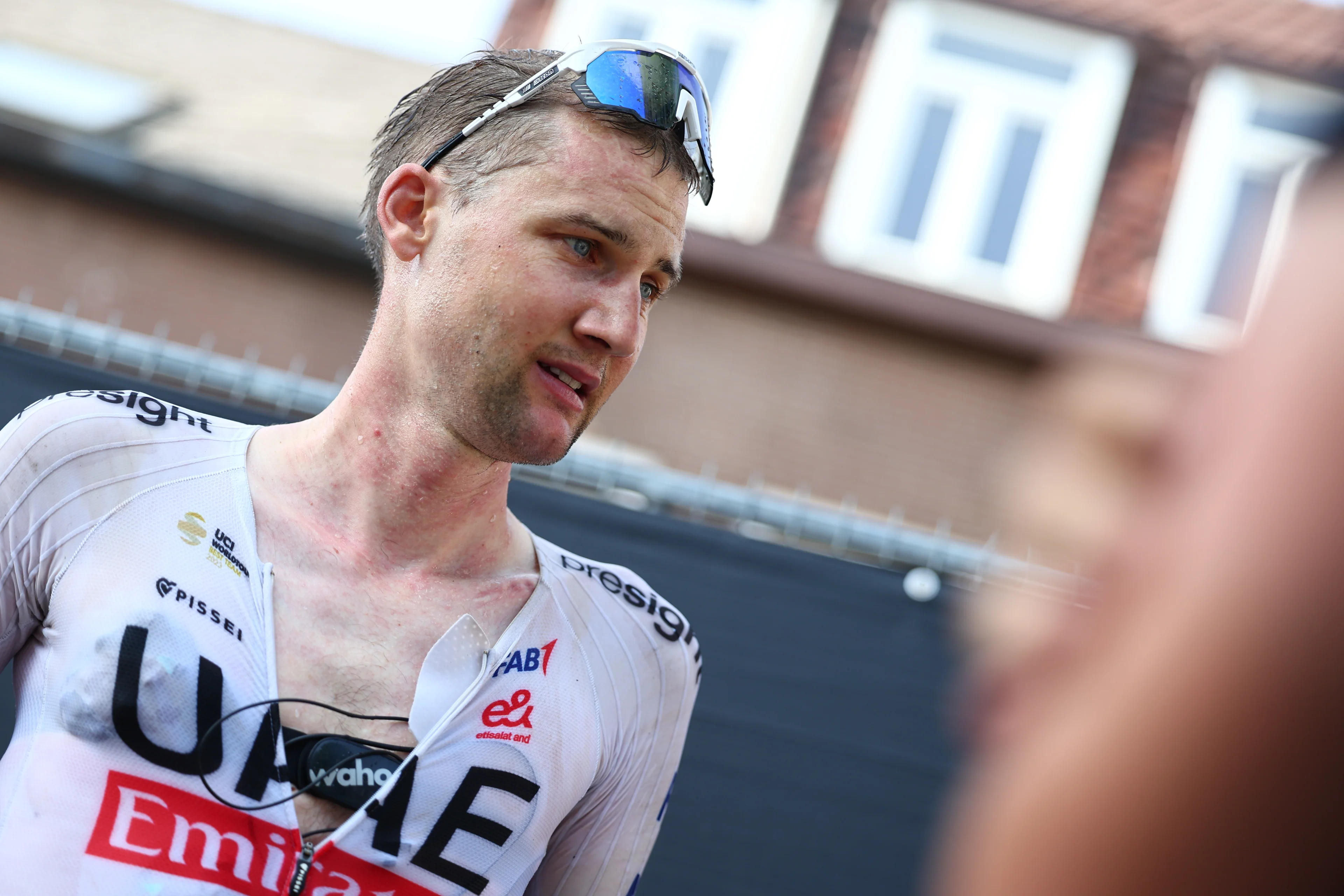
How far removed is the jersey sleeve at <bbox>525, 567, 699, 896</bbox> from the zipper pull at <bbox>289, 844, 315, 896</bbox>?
1.57 ft

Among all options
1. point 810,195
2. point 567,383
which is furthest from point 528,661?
point 810,195

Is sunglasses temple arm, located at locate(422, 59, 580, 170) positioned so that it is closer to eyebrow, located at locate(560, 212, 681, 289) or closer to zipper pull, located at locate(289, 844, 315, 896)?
eyebrow, located at locate(560, 212, 681, 289)

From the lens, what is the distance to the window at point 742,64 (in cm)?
877

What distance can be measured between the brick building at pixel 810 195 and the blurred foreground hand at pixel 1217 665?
732 cm

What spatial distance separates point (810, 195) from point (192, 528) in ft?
24.6

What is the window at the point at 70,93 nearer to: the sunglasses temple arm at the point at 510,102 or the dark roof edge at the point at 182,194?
the dark roof edge at the point at 182,194

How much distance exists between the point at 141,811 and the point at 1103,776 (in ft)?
5.07

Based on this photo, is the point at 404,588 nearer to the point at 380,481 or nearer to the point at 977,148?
the point at 380,481

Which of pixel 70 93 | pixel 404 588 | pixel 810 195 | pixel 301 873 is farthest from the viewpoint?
pixel 810 195

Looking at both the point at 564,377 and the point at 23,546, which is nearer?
the point at 23,546

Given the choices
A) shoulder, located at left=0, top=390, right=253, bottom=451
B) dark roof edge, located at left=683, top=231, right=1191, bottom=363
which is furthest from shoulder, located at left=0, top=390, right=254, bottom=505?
dark roof edge, located at left=683, top=231, right=1191, bottom=363

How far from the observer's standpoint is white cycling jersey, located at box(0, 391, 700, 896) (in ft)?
5.39

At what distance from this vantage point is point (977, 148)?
358 inches

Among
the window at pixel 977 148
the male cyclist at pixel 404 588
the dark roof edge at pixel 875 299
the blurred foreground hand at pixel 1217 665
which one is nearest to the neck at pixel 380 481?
the male cyclist at pixel 404 588
